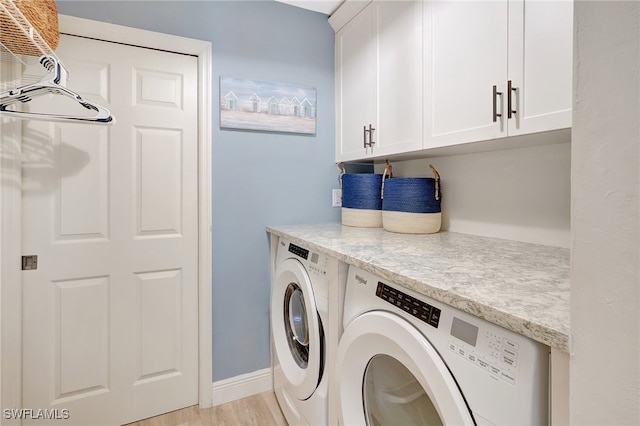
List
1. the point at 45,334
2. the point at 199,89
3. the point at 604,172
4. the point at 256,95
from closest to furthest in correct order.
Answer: the point at 604,172 < the point at 45,334 < the point at 199,89 < the point at 256,95

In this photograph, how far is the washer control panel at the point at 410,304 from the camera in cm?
74

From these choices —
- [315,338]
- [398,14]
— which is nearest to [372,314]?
[315,338]

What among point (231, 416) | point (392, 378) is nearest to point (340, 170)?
point (392, 378)

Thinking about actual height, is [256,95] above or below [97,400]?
above

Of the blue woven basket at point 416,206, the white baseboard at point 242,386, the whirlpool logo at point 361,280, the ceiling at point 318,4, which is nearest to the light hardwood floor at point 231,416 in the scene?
the white baseboard at point 242,386

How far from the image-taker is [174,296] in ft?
5.88

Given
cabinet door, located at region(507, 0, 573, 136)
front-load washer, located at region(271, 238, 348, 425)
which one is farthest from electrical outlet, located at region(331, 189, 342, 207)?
cabinet door, located at region(507, 0, 573, 136)

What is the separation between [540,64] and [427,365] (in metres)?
0.96

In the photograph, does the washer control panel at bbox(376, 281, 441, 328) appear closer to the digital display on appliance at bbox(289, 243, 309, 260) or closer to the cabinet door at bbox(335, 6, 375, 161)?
the digital display on appliance at bbox(289, 243, 309, 260)

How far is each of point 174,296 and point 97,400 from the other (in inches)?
24.4

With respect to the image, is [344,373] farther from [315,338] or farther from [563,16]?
[563,16]

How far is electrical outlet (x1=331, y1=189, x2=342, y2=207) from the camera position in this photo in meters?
2.18

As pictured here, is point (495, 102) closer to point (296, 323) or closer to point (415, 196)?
point (415, 196)

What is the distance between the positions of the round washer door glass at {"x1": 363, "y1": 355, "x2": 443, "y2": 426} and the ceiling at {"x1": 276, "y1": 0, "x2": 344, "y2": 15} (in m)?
2.00
